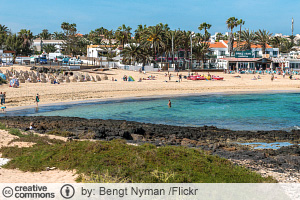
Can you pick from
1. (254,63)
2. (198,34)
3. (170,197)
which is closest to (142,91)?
(170,197)

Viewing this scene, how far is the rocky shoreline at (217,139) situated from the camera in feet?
44.4

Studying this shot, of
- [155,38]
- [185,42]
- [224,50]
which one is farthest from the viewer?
[224,50]

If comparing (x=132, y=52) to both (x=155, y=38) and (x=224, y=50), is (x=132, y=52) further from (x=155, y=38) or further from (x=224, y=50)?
(x=224, y=50)

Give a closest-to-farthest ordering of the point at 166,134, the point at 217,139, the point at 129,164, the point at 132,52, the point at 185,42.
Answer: the point at 129,164 → the point at 217,139 → the point at 166,134 → the point at 132,52 → the point at 185,42

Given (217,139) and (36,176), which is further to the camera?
(217,139)

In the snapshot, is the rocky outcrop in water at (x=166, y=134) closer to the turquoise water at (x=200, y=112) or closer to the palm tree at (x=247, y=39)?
the turquoise water at (x=200, y=112)

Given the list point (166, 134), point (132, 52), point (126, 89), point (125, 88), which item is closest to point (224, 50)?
point (132, 52)

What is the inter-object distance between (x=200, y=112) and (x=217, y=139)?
13331mm

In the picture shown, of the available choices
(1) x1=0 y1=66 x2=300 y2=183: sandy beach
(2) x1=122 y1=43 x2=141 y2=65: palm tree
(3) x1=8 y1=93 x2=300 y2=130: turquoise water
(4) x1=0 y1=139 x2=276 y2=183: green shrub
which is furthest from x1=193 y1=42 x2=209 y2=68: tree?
(4) x1=0 y1=139 x2=276 y2=183: green shrub

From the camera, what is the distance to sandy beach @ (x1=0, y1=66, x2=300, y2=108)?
40.0 meters

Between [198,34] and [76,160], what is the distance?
10011cm

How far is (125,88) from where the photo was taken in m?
50.2

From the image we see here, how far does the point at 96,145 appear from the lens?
1295 centimetres

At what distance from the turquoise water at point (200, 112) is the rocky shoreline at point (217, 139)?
4.02 meters
